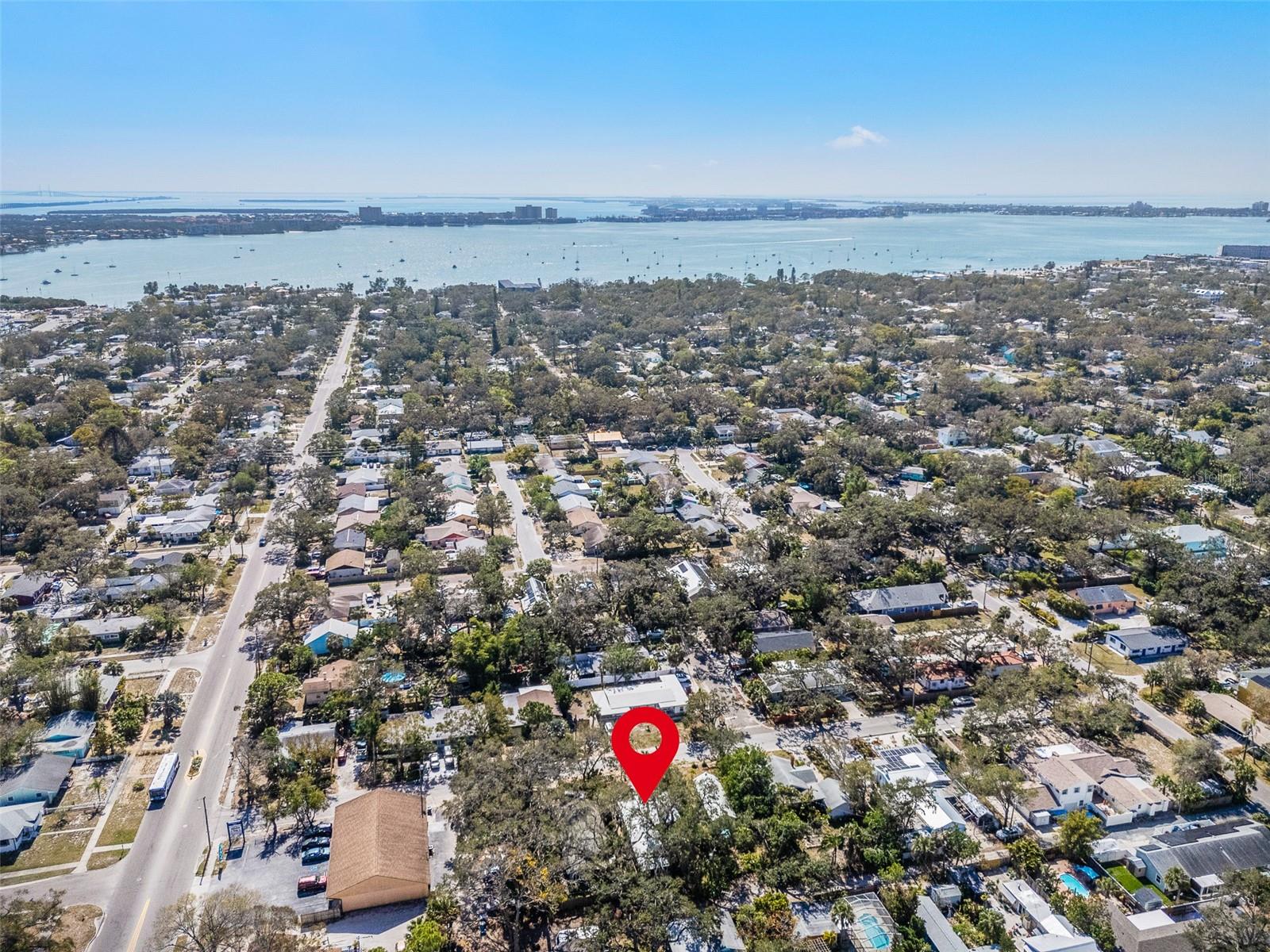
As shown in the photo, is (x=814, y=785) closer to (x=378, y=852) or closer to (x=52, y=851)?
(x=378, y=852)

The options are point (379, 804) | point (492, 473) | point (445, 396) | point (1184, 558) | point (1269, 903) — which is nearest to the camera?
point (1269, 903)

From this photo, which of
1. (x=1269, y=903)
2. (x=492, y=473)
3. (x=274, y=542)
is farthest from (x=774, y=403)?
(x=1269, y=903)

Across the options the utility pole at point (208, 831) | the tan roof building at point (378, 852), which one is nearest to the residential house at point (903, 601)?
the tan roof building at point (378, 852)

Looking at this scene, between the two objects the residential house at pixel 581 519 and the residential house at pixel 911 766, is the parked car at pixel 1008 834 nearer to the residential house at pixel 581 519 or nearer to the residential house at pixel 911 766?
the residential house at pixel 911 766

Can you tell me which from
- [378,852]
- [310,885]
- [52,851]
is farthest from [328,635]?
[378,852]

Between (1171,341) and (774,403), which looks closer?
(774,403)

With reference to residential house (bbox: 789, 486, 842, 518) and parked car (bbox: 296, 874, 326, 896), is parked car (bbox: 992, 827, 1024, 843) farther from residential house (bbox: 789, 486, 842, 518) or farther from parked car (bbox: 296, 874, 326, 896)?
residential house (bbox: 789, 486, 842, 518)

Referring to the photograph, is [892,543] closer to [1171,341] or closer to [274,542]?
[274,542]

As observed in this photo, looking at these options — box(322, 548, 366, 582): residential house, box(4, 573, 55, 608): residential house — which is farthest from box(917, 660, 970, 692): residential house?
box(4, 573, 55, 608): residential house
